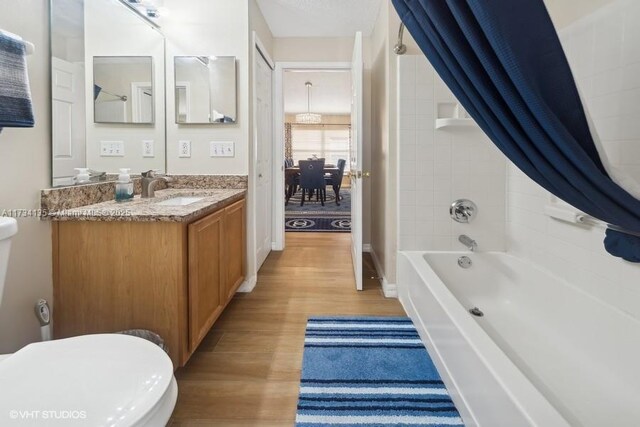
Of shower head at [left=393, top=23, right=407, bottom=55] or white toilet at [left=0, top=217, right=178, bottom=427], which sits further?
shower head at [left=393, top=23, right=407, bottom=55]

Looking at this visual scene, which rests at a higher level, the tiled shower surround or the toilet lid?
the tiled shower surround

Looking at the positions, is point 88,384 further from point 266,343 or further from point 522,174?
point 522,174

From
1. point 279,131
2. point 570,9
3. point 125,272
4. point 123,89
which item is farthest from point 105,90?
point 570,9

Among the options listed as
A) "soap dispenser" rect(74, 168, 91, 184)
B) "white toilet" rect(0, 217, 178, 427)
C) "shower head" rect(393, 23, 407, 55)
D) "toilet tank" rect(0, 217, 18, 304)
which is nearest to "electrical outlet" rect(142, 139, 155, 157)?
"soap dispenser" rect(74, 168, 91, 184)

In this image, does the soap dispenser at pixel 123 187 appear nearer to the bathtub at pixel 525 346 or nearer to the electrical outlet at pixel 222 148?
the electrical outlet at pixel 222 148

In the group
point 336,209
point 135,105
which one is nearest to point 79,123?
point 135,105

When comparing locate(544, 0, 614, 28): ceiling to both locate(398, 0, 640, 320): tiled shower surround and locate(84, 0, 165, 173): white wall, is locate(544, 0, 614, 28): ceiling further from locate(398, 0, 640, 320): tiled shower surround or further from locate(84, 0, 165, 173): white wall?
locate(84, 0, 165, 173): white wall

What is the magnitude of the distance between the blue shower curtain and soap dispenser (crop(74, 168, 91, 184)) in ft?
5.15

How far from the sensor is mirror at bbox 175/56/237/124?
2443mm

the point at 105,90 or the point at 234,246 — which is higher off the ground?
the point at 105,90

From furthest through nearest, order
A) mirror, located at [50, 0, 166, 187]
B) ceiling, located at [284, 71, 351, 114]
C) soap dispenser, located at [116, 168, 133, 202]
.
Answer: ceiling, located at [284, 71, 351, 114] → soap dispenser, located at [116, 168, 133, 202] → mirror, located at [50, 0, 166, 187]

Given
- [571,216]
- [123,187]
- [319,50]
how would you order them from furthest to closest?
[319,50]
[123,187]
[571,216]

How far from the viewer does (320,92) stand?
7387mm

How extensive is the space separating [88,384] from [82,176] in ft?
4.04
